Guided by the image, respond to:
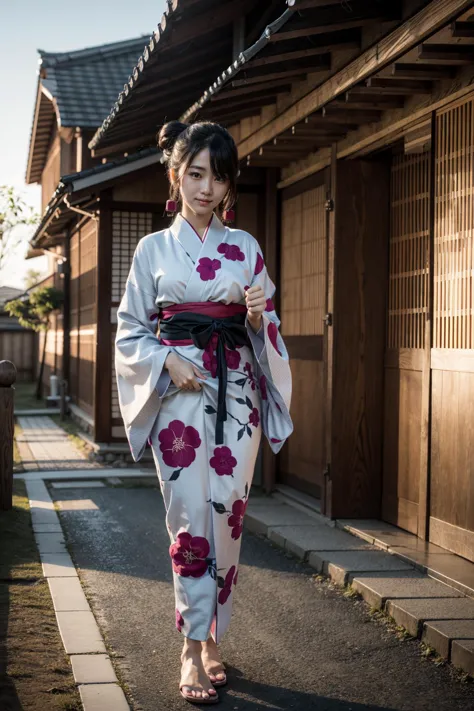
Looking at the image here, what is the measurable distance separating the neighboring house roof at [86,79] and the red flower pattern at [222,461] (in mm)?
14044

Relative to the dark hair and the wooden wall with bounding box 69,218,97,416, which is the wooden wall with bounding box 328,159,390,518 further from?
the wooden wall with bounding box 69,218,97,416

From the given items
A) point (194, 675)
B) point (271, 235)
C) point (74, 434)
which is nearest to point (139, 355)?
point (194, 675)

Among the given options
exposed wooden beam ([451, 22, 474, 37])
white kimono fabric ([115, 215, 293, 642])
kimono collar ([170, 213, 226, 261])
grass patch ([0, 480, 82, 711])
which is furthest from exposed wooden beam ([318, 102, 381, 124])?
grass patch ([0, 480, 82, 711])

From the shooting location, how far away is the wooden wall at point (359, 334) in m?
7.54

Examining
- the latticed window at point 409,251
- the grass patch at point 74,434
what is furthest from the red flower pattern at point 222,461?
the grass patch at point 74,434

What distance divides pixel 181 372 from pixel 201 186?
839 millimetres

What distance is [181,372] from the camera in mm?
4094

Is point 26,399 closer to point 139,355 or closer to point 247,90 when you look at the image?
point 247,90

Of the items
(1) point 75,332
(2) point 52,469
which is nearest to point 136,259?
(2) point 52,469

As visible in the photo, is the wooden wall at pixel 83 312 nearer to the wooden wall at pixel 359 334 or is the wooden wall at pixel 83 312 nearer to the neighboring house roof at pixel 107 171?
the neighboring house roof at pixel 107 171

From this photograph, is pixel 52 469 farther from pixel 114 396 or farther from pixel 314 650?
pixel 314 650

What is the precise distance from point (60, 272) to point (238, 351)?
Answer: 1758 centimetres

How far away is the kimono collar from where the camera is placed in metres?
4.26

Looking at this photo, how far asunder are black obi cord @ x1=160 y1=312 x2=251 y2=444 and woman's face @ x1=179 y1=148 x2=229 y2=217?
1.62 ft
